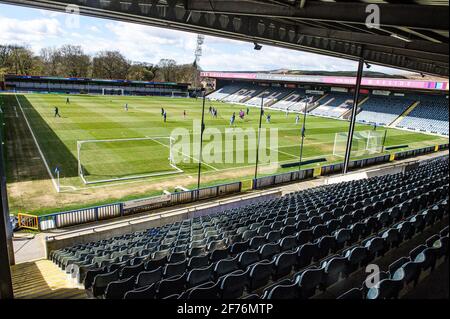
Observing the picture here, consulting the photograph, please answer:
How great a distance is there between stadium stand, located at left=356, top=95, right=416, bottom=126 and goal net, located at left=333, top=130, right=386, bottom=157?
14.4 metres

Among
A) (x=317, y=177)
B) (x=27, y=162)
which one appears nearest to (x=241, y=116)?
(x=317, y=177)

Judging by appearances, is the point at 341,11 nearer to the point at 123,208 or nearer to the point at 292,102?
the point at 123,208

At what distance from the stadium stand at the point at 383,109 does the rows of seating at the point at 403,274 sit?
53.9m

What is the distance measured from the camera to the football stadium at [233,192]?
5.71 m

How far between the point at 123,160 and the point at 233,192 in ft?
30.1

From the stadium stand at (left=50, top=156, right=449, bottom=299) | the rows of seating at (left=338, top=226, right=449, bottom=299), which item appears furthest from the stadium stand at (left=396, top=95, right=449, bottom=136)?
the rows of seating at (left=338, top=226, right=449, bottom=299)

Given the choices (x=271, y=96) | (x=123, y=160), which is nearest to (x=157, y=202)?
(x=123, y=160)

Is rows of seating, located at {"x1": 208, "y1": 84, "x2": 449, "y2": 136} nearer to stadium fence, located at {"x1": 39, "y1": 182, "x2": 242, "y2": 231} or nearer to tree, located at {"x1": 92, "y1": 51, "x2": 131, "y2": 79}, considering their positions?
tree, located at {"x1": 92, "y1": 51, "x2": 131, "y2": 79}

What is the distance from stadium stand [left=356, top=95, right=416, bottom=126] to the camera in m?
56.0

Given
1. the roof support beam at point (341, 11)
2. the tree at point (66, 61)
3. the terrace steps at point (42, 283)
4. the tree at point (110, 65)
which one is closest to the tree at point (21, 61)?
the tree at point (66, 61)

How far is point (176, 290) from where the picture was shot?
5414 mm

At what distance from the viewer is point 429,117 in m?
52.4

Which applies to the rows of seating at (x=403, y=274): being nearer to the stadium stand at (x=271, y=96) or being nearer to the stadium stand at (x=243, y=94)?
the stadium stand at (x=271, y=96)
